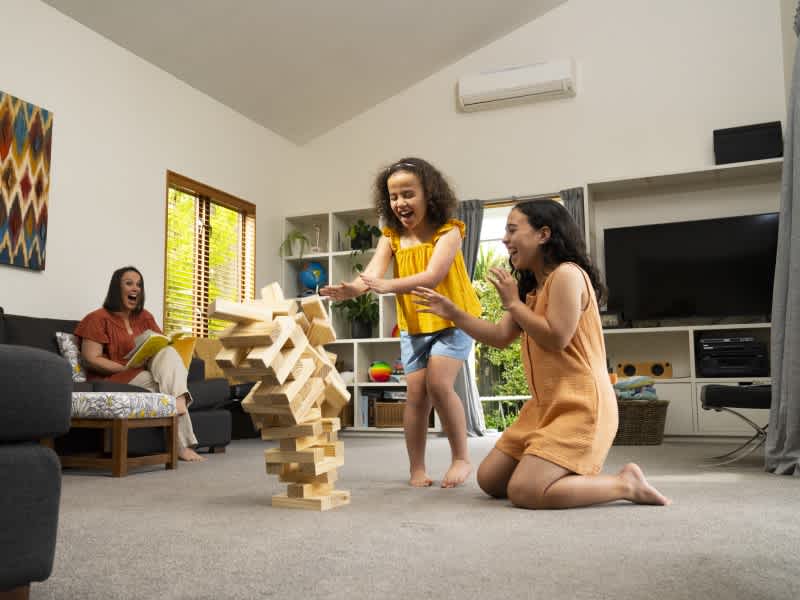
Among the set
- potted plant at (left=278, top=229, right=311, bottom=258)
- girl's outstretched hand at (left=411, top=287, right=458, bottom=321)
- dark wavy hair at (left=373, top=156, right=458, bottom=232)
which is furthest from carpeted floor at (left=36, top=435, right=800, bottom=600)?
potted plant at (left=278, top=229, right=311, bottom=258)

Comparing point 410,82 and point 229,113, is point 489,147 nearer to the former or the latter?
point 410,82

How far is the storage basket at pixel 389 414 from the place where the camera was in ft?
18.8

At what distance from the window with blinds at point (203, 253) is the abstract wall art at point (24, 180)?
1.11 meters

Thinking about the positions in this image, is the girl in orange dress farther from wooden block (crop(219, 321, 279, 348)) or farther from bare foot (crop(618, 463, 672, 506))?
wooden block (crop(219, 321, 279, 348))

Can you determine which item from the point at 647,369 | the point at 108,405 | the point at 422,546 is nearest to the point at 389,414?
the point at 647,369

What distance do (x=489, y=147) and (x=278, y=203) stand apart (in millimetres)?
1909

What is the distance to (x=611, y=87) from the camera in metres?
5.70

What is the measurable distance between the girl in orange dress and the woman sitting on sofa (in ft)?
6.33

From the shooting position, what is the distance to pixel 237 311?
1.85 m

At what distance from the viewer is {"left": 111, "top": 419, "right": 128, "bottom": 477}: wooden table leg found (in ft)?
9.86

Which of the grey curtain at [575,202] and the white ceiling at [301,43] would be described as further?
the grey curtain at [575,202]

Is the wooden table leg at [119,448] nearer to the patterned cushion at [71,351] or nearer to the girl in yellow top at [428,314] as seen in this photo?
the patterned cushion at [71,351]

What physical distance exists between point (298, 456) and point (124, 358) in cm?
208

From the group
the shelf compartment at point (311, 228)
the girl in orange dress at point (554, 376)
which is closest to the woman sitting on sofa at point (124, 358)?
the girl in orange dress at point (554, 376)
